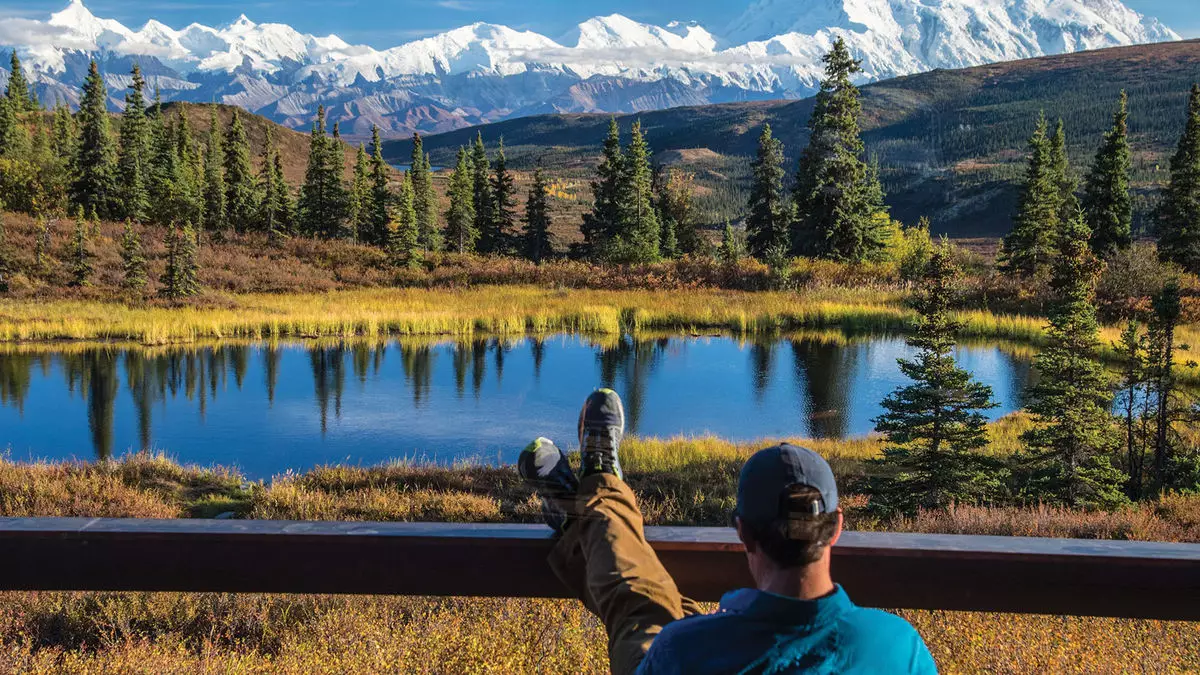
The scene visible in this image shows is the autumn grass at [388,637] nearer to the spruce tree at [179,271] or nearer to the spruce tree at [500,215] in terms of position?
the spruce tree at [179,271]

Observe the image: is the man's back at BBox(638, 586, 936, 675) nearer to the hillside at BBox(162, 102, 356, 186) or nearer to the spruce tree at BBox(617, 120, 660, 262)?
the spruce tree at BBox(617, 120, 660, 262)

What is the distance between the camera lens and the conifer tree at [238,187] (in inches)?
2514

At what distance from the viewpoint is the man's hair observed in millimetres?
1950

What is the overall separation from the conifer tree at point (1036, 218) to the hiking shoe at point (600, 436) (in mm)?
44932

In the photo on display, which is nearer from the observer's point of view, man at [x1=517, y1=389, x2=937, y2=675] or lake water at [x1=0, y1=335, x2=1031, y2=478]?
man at [x1=517, y1=389, x2=937, y2=675]

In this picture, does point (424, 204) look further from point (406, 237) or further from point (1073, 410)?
point (1073, 410)

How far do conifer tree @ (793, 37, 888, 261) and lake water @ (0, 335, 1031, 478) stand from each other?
14036 millimetres

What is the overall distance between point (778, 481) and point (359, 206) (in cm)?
6440

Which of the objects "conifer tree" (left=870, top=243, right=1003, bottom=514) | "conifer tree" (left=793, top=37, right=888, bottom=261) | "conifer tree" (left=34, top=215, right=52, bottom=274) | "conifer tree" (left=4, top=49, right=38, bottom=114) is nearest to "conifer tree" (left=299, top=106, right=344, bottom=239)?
"conifer tree" (left=34, top=215, right=52, bottom=274)

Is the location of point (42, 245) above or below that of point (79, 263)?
above

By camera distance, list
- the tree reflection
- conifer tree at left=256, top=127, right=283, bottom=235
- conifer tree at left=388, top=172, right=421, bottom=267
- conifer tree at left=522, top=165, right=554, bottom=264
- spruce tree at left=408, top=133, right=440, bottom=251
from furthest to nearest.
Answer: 1. conifer tree at left=522, top=165, right=554, bottom=264
2. conifer tree at left=256, top=127, right=283, bottom=235
3. spruce tree at left=408, top=133, right=440, bottom=251
4. conifer tree at left=388, top=172, right=421, bottom=267
5. the tree reflection

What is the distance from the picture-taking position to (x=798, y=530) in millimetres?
1953

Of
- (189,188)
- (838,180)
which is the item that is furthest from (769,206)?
(189,188)

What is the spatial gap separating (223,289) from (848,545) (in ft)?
151
